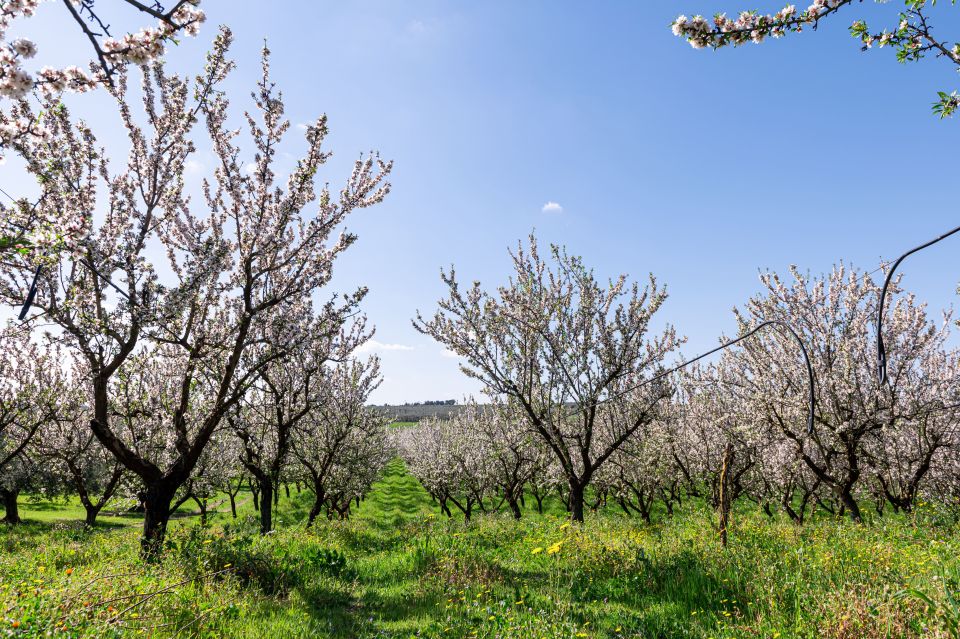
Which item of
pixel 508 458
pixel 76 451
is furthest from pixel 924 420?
pixel 76 451

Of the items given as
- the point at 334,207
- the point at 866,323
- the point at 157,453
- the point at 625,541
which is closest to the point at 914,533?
the point at 625,541

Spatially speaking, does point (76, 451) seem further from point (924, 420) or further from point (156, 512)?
point (924, 420)

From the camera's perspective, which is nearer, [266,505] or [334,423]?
[266,505]

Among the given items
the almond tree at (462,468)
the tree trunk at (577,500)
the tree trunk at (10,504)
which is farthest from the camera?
the almond tree at (462,468)

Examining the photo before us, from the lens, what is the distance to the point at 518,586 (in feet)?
23.9

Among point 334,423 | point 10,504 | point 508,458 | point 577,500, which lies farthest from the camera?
point 508,458

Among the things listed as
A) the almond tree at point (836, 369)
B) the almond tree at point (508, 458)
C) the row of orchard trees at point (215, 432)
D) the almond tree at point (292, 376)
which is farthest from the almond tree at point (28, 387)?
the almond tree at point (836, 369)

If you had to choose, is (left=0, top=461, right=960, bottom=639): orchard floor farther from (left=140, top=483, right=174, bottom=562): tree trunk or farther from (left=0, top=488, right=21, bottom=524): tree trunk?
(left=0, top=488, right=21, bottom=524): tree trunk

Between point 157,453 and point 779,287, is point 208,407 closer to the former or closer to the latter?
point 157,453

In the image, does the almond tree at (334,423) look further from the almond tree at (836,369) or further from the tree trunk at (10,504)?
the tree trunk at (10,504)

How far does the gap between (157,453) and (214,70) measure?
47.7ft

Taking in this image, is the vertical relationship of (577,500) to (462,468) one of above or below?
above

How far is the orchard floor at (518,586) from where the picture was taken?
183 inches

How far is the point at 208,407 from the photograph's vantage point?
11.5 meters
